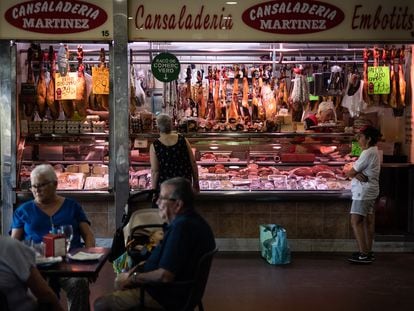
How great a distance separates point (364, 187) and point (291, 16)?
2470mm

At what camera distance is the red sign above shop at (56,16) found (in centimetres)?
827

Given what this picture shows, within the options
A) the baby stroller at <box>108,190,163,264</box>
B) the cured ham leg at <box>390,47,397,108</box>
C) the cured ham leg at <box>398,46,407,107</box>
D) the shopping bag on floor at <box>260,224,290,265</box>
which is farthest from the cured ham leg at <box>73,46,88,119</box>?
the cured ham leg at <box>398,46,407,107</box>

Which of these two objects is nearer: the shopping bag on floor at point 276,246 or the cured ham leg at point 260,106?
the shopping bag on floor at point 276,246

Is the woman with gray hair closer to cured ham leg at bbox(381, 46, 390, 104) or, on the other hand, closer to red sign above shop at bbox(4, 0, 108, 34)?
red sign above shop at bbox(4, 0, 108, 34)

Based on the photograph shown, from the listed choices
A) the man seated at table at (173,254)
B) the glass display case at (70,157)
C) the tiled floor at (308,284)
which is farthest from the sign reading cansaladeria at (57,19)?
the man seated at table at (173,254)

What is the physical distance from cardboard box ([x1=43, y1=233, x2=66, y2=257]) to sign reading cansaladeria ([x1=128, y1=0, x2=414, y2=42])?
4442mm

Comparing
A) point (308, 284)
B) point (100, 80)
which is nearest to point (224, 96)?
point (100, 80)

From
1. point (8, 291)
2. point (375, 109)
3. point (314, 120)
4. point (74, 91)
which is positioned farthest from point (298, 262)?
point (8, 291)

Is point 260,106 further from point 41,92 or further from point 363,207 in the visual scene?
point 41,92

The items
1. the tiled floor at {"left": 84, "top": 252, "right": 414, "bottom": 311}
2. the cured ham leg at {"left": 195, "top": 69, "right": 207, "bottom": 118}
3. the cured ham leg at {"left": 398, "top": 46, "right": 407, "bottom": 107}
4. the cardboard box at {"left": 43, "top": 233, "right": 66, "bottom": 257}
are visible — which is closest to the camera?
the cardboard box at {"left": 43, "top": 233, "right": 66, "bottom": 257}

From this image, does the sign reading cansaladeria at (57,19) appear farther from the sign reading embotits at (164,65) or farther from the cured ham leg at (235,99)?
the cured ham leg at (235,99)

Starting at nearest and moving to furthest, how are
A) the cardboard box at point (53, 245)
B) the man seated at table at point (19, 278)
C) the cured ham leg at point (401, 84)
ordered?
the man seated at table at point (19, 278) < the cardboard box at point (53, 245) < the cured ham leg at point (401, 84)

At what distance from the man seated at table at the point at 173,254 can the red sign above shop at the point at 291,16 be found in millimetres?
4535

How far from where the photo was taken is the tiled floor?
246 inches
